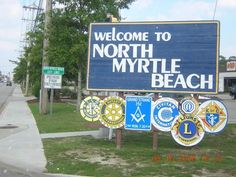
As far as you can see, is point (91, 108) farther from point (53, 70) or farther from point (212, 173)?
point (53, 70)

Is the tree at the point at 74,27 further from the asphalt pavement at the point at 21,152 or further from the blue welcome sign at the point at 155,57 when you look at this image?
the blue welcome sign at the point at 155,57

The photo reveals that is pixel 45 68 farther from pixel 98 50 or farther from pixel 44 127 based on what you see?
pixel 98 50

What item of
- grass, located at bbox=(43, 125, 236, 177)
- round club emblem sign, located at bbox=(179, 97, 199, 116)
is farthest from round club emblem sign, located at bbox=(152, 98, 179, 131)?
grass, located at bbox=(43, 125, 236, 177)

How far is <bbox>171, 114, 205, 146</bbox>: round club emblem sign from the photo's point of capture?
11812mm

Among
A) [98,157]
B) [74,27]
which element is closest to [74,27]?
[74,27]

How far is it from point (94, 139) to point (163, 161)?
3855 millimetres

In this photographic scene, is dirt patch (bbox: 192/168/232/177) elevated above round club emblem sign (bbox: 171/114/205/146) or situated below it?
below

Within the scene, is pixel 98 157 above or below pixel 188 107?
below

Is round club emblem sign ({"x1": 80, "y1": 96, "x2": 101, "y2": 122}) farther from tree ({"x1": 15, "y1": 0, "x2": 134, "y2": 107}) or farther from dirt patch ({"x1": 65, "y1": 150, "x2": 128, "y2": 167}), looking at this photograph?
tree ({"x1": 15, "y1": 0, "x2": 134, "y2": 107})

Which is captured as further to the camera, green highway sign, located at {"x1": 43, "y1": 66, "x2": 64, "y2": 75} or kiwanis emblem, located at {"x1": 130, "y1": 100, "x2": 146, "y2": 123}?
green highway sign, located at {"x1": 43, "y1": 66, "x2": 64, "y2": 75}

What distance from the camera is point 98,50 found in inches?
503

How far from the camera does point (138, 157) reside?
10.8m

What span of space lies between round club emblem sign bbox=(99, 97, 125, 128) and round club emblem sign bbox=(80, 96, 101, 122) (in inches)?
→ 13.2

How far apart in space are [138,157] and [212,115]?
8.01ft
